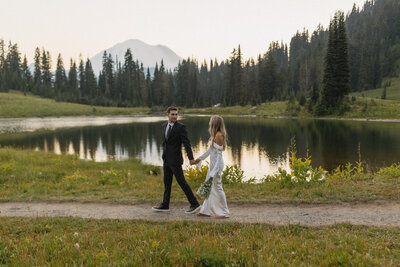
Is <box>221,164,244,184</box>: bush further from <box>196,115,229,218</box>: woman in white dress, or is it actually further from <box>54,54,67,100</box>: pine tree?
<box>54,54,67,100</box>: pine tree

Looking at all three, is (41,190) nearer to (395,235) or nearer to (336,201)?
(336,201)

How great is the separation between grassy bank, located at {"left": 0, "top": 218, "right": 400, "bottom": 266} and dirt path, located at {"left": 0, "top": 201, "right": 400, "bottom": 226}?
3.13ft

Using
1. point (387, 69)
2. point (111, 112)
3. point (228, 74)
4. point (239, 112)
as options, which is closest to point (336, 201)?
point (239, 112)

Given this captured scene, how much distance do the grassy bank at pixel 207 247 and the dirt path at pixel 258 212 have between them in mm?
953

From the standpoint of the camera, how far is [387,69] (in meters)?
110

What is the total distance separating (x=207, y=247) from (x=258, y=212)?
3846mm

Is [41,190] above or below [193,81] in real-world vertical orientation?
below

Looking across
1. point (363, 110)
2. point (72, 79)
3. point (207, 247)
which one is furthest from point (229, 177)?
point (72, 79)

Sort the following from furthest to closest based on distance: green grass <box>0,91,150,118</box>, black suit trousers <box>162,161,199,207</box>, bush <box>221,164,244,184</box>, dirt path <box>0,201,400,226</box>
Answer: green grass <box>0,91,150,118</box>
bush <box>221,164,244,184</box>
black suit trousers <box>162,161,199,207</box>
dirt path <box>0,201,400,226</box>

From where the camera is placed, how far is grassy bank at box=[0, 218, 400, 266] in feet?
13.2

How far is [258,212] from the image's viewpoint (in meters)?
7.93

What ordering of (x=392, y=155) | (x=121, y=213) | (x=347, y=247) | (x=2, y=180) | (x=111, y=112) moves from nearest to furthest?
(x=347, y=247) → (x=121, y=213) → (x=2, y=180) → (x=392, y=155) → (x=111, y=112)

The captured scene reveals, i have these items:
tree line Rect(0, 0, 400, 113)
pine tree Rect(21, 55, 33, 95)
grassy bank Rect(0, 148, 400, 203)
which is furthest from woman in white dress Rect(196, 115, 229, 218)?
pine tree Rect(21, 55, 33, 95)

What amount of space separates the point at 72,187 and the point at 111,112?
3691 inches
